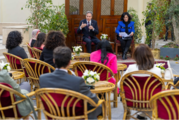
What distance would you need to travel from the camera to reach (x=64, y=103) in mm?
2098

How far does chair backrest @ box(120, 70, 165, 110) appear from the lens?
2.71m

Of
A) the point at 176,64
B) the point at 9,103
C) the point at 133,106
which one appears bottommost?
the point at 176,64

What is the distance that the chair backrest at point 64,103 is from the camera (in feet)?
6.66

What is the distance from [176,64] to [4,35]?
16.7 feet

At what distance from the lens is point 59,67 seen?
89.1 inches

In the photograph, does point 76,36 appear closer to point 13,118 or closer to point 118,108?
point 118,108

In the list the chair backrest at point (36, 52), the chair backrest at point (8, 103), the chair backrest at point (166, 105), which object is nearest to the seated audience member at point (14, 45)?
the chair backrest at point (36, 52)

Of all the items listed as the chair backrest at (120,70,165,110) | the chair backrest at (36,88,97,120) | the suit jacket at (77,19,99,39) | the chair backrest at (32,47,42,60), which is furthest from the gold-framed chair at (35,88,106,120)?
the suit jacket at (77,19,99,39)

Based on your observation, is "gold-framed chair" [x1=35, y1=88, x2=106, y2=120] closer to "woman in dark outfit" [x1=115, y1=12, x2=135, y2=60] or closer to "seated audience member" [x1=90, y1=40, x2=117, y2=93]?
"seated audience member" [x1=90, y1=40, x2=117, y2=93]

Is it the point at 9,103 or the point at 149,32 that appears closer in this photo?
the point at 9,103

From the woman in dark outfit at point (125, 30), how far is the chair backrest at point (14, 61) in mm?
4199

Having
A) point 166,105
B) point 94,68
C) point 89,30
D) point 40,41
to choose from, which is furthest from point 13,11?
point 166,105

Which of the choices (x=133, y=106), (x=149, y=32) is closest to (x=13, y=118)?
(x=133, y=106)

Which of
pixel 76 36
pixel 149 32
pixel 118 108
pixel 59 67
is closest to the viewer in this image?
pixel 59 67
